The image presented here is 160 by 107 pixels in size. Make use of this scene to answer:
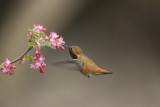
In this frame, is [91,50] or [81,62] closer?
[81,62]

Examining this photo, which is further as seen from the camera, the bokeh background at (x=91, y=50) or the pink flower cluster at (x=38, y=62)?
the bokeh background at (x=91, y=50)

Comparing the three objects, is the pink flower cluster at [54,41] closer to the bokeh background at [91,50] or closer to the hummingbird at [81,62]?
the hummingbird at [81,62]

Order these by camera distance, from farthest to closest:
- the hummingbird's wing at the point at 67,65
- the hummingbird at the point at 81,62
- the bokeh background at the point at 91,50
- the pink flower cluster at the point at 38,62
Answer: the bokeh background at the point at 91,50
the hummingbird at the point at 81,62
the pink flower cluster at the point at 38,62
the hummingbird's wing at the point at 67,65

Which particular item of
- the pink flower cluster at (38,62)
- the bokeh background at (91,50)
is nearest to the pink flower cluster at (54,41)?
the pink flower cluster at (38,62)

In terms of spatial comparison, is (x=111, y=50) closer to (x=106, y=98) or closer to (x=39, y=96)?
(x=106, y=98)

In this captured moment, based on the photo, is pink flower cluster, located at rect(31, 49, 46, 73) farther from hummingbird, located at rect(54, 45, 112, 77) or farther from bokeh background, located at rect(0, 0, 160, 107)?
bokeh background, located at rect(0, 0, 160, 107)

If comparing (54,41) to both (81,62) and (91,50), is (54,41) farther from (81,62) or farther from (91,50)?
(91,50)

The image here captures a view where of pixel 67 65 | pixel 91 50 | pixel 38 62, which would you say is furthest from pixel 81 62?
pixel 91 50

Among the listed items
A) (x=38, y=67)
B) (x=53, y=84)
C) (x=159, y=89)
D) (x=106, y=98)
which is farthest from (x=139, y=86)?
(x=38, y=67)
